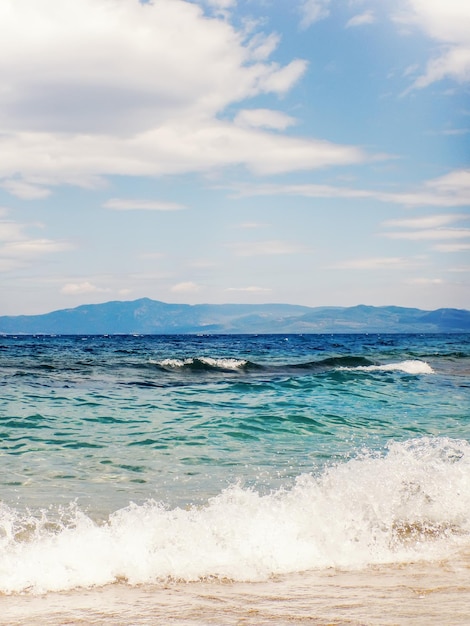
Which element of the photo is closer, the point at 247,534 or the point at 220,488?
the point at 247,534

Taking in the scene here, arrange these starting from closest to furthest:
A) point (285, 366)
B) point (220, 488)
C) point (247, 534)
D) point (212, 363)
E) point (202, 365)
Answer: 1. point (247, 534)
2. point (220, 488)
3. point (202, 365)
4. point (212, 363)
5. point (285, 366)

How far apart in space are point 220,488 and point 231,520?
174 centimetres

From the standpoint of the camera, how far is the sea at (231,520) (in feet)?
15.4

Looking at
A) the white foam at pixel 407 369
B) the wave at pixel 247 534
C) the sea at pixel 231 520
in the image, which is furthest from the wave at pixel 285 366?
the wave at pixel 247 534

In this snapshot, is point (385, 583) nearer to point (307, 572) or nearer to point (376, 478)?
point (307, 572)

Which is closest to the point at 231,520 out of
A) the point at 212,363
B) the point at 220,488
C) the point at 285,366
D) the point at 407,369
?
the point at 220,488

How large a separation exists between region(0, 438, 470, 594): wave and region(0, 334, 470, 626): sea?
0.07 feet

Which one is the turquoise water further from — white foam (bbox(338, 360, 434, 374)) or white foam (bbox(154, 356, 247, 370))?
white foam (bbox(154, 356, 247, 370))

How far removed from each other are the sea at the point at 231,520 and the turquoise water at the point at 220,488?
3 cm

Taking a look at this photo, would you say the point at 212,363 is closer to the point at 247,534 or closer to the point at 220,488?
the point at 220,488

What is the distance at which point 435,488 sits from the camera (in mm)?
7855

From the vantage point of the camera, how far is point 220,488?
27.5 feet

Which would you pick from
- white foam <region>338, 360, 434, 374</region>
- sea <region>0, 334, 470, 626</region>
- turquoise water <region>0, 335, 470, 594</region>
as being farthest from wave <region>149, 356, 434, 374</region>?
sea <region>0, 334, 470, 626</region>

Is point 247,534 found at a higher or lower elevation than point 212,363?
higher
